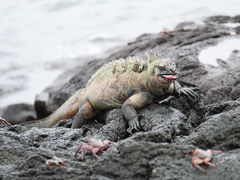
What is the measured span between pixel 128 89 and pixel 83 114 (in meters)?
0.66

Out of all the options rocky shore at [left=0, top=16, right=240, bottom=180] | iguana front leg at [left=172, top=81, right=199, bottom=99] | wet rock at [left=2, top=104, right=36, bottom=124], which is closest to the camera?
rocky shore at [left=0, top=16, right=240, bottom=180]

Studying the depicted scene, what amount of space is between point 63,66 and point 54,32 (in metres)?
4.83

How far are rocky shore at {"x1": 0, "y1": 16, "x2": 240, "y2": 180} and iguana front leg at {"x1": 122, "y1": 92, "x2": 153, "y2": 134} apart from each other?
3.3 inches

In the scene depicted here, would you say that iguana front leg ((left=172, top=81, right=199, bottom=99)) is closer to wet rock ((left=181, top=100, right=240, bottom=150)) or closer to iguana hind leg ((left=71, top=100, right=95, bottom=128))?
iguana hind leg ((left=71, top=100, right=95, bottom=128))

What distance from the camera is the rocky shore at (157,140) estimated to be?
300 centimetres

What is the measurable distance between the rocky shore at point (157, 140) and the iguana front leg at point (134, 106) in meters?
0.08

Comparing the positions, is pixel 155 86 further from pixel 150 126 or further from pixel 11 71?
pixel 11 71

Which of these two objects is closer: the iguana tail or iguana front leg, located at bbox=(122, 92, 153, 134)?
iguana front leg, located at bbox=(122, 92, 153, 134)

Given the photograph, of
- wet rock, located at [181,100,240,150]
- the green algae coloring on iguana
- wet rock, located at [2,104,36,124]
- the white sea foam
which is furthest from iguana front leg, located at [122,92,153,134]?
wet rock, located at [2,104,36,124]

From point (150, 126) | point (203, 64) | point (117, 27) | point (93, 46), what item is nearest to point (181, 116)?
point (150, 126)

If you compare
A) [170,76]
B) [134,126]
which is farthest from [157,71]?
[134,126]

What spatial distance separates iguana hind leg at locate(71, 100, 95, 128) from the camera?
5152 mm

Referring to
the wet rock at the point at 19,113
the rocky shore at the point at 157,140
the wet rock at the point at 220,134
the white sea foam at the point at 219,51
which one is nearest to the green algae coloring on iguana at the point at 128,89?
the rocky shore at the point at 157,140

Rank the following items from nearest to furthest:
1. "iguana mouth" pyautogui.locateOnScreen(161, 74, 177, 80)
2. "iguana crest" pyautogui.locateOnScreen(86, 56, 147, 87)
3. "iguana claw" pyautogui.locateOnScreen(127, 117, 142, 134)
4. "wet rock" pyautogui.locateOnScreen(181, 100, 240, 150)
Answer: "wet rock" pyautogui.locateOnScreen(181, 100, 240, 150) → "iguana claw" pyautogui.locateOnScreen(127, 117, 142, 134) → "iguana mouth" pyautogui.locateOnScreen(161, 74, 177, 80) → "iguana crest" pyautogui.locateOnScreen(86, 56, 147, 87)
